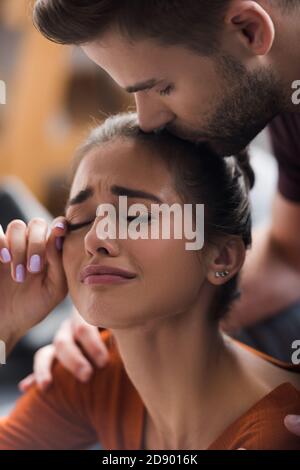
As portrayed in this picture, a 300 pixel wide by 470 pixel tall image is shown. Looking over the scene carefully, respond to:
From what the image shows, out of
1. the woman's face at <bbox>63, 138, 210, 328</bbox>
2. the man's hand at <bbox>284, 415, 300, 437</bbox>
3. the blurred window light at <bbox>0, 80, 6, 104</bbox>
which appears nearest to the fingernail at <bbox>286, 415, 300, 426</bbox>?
the man's hand at <bbox>284, 415, 300, 437</bbox>

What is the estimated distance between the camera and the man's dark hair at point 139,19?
533mm

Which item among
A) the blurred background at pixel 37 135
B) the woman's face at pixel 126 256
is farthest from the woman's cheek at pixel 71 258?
the blurred background at pixel 37 135

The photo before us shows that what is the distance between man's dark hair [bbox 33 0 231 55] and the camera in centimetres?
53

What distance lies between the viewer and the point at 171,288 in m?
0.59

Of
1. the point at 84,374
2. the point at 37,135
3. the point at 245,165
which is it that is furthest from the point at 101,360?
the point at 37,135

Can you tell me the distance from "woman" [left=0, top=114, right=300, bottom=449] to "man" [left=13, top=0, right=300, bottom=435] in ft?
0.08

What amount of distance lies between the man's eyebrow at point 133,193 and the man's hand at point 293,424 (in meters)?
0.19

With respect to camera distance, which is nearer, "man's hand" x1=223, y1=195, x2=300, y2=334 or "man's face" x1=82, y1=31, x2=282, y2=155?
"man's face" x1=82, y1=31, x2=282, y2=155

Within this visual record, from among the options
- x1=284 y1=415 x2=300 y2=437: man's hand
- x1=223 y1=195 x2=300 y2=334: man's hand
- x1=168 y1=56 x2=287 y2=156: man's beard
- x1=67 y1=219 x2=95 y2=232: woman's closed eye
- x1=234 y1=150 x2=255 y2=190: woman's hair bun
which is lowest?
x1=223 y1=195 x2=300 y2=334: man's hand

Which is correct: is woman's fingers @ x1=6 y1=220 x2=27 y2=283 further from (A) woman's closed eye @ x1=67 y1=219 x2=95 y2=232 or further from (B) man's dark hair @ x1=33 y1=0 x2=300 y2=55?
(B) man's dark hair @ x1=33 y1=0 x2=300 y2=55

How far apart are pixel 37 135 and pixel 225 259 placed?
824mm

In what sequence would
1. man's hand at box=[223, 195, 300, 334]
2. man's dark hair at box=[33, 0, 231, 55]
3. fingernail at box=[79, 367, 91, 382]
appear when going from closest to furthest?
man's dark hair at box=[33, 0, 231, 55], fingernail at box=[79, 367, 91, 382], man's hand at box=[223, 195, 300, 334]

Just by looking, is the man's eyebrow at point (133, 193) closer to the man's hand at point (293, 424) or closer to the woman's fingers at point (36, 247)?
the woman's fingers at point (36, 247)
